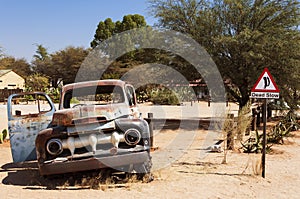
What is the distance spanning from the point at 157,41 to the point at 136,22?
3468 cm

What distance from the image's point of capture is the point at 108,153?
5.29 meters

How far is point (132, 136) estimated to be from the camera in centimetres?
547

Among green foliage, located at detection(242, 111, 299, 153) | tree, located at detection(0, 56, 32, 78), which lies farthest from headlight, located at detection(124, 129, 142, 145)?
tree, located at detection(0, 56, 32, 78)

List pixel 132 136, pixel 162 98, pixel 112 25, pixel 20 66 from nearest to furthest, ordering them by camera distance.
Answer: pixel 132 136, pixel 162 98, pixel 112 25, pixel 20 66

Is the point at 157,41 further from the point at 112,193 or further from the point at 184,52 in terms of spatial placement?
the point at 112,193

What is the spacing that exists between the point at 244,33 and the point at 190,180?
867 cm

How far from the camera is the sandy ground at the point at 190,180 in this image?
5129 mm

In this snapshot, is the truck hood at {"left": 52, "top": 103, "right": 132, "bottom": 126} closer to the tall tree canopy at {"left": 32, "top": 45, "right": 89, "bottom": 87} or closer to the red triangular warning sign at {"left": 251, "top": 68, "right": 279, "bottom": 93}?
the red triangular warning sign at {"left": 251, "top": 68, "right": 279, "bottom": 93}

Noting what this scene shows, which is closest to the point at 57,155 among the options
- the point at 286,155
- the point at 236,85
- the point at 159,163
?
the point at 159,163

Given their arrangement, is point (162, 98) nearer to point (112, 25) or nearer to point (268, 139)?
point (268, 139)

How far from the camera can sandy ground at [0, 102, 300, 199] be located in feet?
16.8

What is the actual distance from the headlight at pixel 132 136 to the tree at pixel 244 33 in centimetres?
862

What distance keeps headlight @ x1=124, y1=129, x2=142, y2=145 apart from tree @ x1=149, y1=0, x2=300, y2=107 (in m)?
8.62

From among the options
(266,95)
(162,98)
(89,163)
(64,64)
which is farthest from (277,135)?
(64,64)
